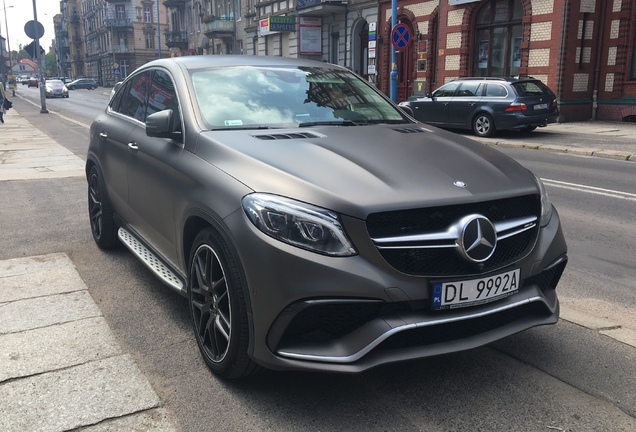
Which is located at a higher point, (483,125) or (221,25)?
(221,25)

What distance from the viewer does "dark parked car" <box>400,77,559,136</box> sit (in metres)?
16.3

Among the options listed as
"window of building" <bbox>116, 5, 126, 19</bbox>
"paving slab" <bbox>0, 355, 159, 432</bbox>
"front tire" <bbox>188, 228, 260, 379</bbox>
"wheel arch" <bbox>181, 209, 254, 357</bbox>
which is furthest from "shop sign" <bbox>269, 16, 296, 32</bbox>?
"window of building" <bbox>116, 5, 126, 19</bbox>

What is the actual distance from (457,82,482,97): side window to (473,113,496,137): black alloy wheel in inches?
25.9

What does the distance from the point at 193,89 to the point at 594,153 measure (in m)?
11.8

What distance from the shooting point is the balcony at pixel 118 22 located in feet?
276

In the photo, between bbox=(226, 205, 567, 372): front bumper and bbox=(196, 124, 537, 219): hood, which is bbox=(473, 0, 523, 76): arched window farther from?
bbox=(226, 205, 567, 372): front bumper

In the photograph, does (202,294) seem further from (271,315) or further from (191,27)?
(191,27)

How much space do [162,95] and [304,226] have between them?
216cm

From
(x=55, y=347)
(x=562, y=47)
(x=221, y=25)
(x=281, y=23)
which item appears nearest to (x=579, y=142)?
(x=562, y=47)

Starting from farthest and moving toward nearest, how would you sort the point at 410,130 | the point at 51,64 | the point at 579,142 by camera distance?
the point at 51,64 < the point at 579,142 < the point at 410,130

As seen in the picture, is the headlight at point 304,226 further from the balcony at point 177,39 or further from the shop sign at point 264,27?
the balcony at point 177,39

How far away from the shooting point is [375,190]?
277 cm

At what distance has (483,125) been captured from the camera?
1709 cm

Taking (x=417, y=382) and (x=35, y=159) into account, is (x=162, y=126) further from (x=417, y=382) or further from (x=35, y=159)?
(x=35, y=159)
